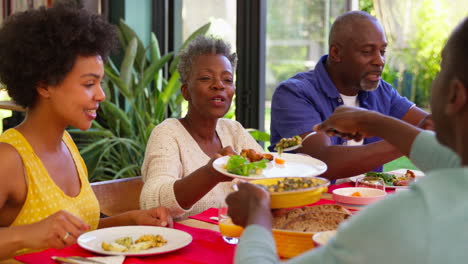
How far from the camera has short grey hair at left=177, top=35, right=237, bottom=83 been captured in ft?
8.80

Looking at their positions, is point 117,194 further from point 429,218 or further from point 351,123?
point 429,218

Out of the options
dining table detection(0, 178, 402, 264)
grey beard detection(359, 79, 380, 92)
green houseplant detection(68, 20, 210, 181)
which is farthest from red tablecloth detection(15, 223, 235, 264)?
green houseplant detection(68, 20, 210, 181)

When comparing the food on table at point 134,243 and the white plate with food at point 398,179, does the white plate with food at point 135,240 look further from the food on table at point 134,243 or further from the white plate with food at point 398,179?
the white plate with food at point 398,179

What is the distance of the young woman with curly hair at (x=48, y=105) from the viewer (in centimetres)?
190

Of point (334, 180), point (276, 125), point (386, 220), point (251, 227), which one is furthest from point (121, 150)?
point (386, 220)

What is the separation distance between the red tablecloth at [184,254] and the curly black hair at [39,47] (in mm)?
620

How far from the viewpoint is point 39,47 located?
1.98 metres

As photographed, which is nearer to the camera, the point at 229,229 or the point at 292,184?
the point at 292,184

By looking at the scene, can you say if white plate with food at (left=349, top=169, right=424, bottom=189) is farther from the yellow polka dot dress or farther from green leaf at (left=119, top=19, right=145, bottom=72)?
green leaf at (left=119, top=19, right=145, bottom=72)

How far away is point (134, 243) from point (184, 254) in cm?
16

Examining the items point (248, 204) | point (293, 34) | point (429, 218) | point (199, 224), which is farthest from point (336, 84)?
point (429, 218)

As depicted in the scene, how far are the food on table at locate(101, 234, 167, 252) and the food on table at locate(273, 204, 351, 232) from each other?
0.35 m

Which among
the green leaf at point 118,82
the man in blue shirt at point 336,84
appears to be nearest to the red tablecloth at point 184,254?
the man in blue shirt at point 336,84

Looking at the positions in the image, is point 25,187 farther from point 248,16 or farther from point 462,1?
point 462,1
